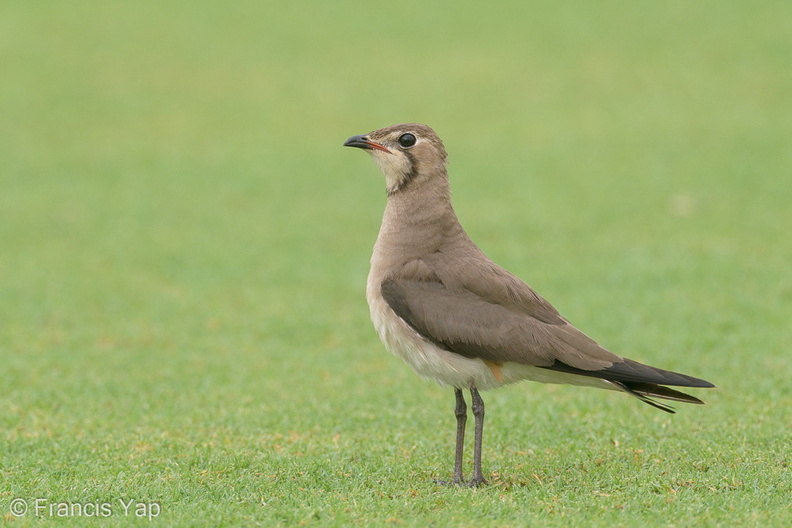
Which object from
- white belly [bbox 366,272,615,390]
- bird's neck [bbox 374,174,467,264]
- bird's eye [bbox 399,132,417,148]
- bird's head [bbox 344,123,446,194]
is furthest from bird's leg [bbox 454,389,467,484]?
bird's eye [bbox 399,132,417,148]

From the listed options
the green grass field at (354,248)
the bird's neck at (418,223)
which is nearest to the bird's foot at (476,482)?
the green grass field at (354,248)

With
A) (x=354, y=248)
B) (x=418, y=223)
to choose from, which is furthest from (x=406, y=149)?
(x=354, y=248)

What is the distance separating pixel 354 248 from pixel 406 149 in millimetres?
8621

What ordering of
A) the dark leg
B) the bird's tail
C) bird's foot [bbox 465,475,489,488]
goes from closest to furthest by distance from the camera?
the bird's tail < bird's foot [bbox 465,475,489,488] < the dark leg

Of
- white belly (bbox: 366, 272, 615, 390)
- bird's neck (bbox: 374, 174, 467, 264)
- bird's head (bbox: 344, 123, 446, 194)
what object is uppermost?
bird's head (bbox: 344, 123, 446, 194)

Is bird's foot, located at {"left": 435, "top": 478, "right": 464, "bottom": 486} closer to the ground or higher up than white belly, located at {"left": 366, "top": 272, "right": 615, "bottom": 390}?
closer to the ground

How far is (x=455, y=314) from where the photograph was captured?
6559mm

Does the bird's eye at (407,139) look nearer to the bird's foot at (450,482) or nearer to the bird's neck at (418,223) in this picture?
the bird's neck at (418,223)

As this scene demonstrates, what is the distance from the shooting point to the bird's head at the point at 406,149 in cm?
702

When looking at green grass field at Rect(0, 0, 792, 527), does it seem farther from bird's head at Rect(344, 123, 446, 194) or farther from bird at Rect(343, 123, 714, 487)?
bird's head at Rect(344, 123, 446, 194)

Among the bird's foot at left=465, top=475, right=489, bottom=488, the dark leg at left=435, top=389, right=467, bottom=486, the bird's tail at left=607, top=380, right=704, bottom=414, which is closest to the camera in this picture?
the bird's tail at left=607, top=380, right=704, bottom=414

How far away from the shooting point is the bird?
640 cm

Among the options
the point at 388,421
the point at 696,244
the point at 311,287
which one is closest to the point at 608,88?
the point at 696,244

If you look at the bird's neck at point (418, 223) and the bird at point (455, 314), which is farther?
the bird's neck at point (418, 223)
